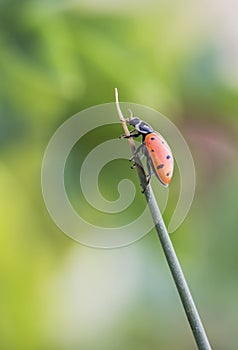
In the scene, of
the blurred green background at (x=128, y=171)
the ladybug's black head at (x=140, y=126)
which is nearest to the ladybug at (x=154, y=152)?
the ladybug's black head at (x=140, y=126)

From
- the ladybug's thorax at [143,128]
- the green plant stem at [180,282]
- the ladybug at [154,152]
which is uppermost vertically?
the ladybug's thorax at [143,128]

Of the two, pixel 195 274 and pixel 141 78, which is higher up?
pixel 141 78

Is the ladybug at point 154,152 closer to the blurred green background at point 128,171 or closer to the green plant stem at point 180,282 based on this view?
the green plant stem at point 180,282

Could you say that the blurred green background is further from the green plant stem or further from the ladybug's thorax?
the green plant stem

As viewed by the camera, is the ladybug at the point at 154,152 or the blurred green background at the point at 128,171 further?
the blurred green background at the point at 128,171

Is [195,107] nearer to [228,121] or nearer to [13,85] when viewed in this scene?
[228,121]

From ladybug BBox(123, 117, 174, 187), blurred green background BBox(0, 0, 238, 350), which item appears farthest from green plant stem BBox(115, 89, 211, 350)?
blurred green background BBox(0, 0, 238, 350)

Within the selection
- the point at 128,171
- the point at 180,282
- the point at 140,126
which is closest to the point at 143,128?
the point at 140,126

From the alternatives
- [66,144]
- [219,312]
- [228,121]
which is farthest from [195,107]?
[219,312]
